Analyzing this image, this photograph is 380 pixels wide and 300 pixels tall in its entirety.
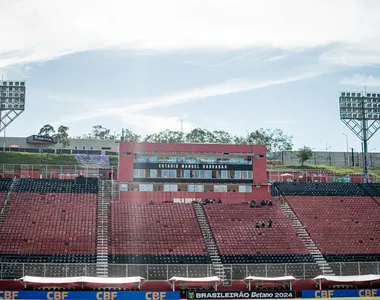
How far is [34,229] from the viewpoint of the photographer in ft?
158

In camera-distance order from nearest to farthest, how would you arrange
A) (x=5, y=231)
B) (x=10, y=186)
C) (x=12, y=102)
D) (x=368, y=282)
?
(x=368, y=282) → (x=5, y=231) → (x=10, y=186) → (x=12, y=102)

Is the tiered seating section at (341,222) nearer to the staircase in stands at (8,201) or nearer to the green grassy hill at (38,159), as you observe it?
the staircase in stands at (8,201)

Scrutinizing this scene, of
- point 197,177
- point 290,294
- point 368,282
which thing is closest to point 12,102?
point 197,177

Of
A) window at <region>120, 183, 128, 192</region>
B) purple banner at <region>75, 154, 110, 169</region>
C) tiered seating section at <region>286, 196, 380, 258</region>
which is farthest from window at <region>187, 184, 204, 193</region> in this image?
purple banner at <region>75, 154, 110, 169</region>

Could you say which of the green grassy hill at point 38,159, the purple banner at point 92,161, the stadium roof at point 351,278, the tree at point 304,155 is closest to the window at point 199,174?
the purple banner at point 92,161

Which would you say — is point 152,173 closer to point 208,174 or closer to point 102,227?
point 208,174

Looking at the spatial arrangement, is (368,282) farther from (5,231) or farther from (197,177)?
(5,231)

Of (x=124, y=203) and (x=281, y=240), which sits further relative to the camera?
(x=124, y=203)

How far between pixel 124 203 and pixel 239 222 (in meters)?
12.7

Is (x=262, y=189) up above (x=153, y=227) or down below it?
above

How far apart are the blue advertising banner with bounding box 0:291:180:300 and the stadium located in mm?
74

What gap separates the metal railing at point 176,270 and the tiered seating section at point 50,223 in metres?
4.30

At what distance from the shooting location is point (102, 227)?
49719mm

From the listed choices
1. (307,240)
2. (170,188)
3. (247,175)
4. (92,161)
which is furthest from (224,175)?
(92,161)
